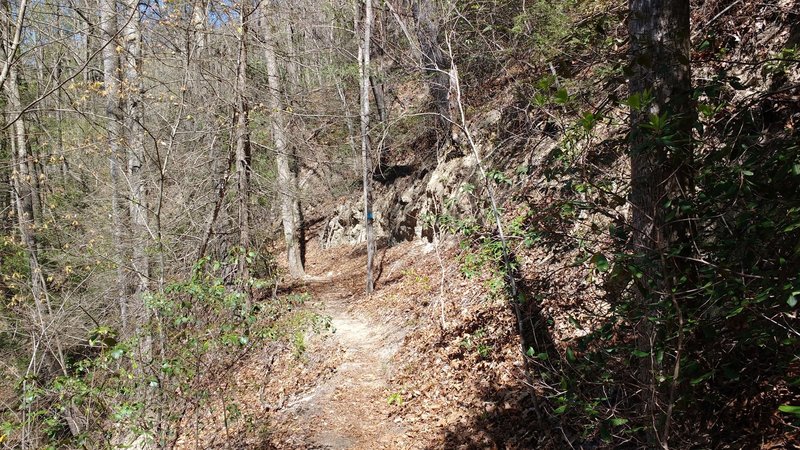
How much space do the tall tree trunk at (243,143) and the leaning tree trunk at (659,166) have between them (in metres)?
6.52

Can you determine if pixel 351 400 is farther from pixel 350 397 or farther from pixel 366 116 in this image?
pixel 366 116

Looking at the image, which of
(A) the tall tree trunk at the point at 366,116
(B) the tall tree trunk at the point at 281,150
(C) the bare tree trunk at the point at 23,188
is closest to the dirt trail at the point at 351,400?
(A) the tall tree trunk at the point at 366,116

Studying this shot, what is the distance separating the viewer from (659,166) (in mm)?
2443

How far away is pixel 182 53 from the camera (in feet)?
20.8

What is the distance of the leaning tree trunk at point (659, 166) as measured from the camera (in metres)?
2.38

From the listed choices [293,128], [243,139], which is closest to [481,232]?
[243,139]

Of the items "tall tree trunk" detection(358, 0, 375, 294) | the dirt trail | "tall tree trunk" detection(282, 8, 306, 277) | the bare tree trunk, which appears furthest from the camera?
"tall tree trunk" detection(358, 0, 375, 294)

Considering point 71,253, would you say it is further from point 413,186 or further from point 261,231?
point 413,186

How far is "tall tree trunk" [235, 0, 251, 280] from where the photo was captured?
26.4 ft

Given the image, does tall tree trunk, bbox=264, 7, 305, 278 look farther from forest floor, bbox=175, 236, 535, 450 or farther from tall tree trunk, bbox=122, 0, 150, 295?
forest floor, bbox=175, 236, 535, 450

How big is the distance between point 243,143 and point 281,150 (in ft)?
8.72

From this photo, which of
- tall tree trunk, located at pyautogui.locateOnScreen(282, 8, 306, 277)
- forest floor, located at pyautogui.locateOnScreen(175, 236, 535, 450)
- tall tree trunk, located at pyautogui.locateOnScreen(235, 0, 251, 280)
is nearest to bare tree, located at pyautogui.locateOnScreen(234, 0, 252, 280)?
tall tree trunk, located at pyautogui.locateOnScreen(235, 0, 251, 280)

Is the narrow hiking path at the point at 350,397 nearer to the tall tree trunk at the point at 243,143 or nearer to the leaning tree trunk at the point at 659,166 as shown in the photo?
the tall tree trunk at the point at 243,143

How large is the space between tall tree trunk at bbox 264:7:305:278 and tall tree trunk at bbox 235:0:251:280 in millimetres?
443
